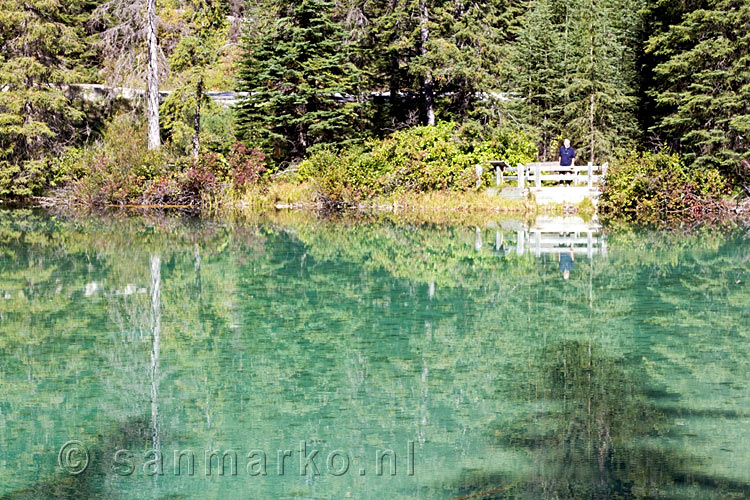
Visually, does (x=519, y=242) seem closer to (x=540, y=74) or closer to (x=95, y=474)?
(x=95, y=474)

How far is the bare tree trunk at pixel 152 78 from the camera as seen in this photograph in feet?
112

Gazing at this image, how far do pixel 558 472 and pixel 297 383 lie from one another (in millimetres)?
2903

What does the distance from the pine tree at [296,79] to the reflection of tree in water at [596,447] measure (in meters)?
26.4

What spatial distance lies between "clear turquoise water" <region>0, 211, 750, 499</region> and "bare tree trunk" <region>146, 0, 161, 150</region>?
18.8 metres

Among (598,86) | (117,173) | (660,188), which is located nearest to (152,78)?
(117,173)

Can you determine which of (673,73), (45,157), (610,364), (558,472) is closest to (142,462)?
(558,472)

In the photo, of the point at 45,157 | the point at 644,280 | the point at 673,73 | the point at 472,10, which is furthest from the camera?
the point at 45,157

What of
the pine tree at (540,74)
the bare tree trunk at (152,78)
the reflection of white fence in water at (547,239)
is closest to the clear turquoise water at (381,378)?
the reflection of white fence in water at (547,239)

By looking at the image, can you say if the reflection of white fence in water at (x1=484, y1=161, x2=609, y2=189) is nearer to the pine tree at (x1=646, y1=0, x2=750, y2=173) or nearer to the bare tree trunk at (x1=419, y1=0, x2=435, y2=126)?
the pine tree at (x1=646, y1=0, x2=750, y2=173)

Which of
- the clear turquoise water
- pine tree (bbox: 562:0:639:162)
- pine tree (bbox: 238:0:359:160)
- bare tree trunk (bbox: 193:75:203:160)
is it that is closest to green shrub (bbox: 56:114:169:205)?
bare tree trunk (bbox: 193:75:203:160)

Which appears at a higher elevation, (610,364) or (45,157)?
(45,157)

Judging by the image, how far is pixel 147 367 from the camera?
8906 mm

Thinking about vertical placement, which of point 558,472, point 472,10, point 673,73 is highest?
point 472,10

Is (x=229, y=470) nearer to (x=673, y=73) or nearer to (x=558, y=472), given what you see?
(x=558, y=472)
